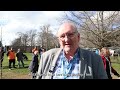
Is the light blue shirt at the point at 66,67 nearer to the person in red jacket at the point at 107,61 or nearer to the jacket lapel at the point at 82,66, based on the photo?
the jacket lapel at the point at 82,66

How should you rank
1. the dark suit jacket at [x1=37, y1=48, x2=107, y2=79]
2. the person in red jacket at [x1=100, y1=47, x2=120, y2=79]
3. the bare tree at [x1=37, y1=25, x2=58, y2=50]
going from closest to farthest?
the dark suit jacket at [x1=37, y1=48, x2=107, y2=79]
the bare tree at [x1=37, y1=25, x2=58, y2=50]
the person in red jacket at [x1=100, y1=47, x2=120, y2=79]

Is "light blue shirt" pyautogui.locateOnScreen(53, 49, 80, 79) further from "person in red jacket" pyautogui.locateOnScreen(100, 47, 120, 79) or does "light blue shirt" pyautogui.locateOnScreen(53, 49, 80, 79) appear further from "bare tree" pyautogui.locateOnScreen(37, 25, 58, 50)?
"person in red jacket" pyautogui.locateOnScreen(100, 47, 120, 79)

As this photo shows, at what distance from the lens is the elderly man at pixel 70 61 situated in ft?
7.66

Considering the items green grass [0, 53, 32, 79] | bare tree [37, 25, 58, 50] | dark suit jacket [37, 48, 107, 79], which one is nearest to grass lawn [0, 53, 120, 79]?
green grass [0, 53, 32, 79]

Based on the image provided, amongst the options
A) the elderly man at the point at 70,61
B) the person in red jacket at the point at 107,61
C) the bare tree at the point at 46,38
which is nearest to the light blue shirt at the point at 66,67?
the elderly man at the point at 70,61

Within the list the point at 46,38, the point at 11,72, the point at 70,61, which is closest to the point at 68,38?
the point at 70,61

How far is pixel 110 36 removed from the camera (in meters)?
3.84

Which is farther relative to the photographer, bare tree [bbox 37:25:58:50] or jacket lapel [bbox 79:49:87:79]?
bare tree [bbox 37:25:58:50]

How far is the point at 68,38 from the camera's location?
2381 millimetres

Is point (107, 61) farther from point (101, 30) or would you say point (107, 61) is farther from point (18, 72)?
point (18, 72)

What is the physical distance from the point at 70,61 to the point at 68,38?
0.21m

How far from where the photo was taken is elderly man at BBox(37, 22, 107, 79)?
2.33m
